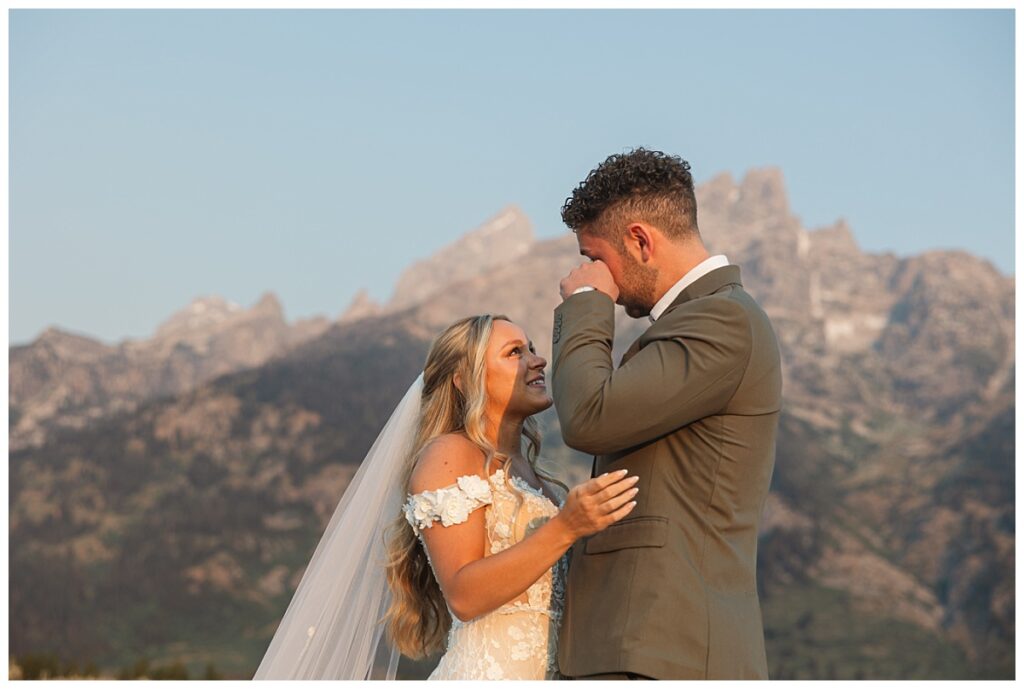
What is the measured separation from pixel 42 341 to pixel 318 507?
74176 millimetres

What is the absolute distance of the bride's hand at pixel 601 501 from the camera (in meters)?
3.85

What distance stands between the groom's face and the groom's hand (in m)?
0.03

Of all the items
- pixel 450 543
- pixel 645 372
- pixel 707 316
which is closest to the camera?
pixel 645 372

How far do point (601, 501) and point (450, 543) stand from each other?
3.49ft

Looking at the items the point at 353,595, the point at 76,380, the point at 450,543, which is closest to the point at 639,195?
the point at 450,543

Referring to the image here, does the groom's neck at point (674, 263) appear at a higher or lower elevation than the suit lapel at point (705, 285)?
higher

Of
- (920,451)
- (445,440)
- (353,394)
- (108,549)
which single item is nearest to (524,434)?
(445,440)

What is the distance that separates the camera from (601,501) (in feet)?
12.7

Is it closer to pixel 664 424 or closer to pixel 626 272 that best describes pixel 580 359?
pixel 664 424

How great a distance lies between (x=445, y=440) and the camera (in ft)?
16.8

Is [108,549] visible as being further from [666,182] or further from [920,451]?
[666,182]

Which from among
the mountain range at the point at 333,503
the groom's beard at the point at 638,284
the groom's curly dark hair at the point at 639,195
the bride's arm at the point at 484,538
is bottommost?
the mountain range at the point at 333,503

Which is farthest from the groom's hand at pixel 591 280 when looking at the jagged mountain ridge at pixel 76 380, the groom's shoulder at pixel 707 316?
the jagged mountain ridge at pixel 76 380

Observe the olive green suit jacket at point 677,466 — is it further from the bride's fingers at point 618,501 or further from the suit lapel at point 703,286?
the bride's fingers at point 618,501
